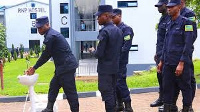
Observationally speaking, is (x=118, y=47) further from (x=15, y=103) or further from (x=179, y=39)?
(x=15, y=103)

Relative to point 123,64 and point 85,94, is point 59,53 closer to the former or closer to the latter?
point 123,64

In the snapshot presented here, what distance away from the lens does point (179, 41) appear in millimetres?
5945

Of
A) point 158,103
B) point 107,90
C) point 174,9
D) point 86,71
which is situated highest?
point 174,9

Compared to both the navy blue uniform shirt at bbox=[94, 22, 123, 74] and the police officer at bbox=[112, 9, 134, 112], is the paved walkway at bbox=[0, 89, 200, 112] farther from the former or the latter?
the navy blue uniform shirt at bbox=[94, 22, 123, 74]

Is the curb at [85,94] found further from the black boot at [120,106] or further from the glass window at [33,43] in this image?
the glass window at [33,43]

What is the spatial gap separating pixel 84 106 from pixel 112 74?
2.22m

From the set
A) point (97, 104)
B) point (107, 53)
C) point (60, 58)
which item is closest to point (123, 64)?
point (107, 53)

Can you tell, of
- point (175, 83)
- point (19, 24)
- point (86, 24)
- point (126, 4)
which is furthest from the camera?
point (19, 24)

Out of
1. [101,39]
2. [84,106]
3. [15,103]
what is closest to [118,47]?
[101,39]

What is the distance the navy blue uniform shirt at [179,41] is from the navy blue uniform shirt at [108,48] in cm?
75

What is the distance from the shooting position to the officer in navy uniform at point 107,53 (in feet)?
19.5

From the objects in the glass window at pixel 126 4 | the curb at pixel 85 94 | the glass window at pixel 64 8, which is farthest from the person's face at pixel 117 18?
the glass window at pixel 64 8

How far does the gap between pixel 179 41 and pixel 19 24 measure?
51.0m

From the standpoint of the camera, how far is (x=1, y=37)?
1880 cm
